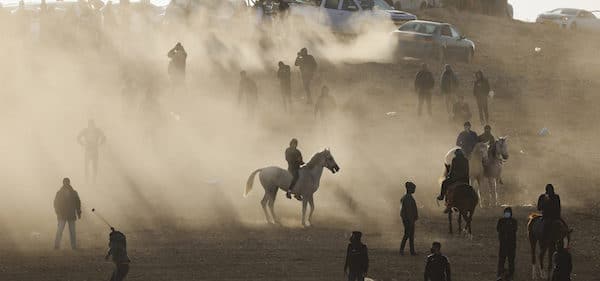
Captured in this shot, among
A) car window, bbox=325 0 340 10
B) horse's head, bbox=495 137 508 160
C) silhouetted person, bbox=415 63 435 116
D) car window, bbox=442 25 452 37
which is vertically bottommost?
horse's head, bbox=495 137 508 160

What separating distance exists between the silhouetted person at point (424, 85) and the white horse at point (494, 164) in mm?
11014

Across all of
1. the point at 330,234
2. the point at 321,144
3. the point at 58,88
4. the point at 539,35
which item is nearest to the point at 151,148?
the point at 321,144

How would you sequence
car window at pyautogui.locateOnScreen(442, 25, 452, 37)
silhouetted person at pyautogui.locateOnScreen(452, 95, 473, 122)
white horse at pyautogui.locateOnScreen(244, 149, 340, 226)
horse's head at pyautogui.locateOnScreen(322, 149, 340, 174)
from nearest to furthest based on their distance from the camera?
horse's head at pyautogui.locateOnScreen(322, 149, 340, 174) < white horse at pyautogui.locateOnScreen(244, 149, 340, 226) < silhouetted person at pyautogui.locateOnScreen(452, 95, 473, 122) < car window at pyautogui.locateOnScreen(442, 25, 452, 37)

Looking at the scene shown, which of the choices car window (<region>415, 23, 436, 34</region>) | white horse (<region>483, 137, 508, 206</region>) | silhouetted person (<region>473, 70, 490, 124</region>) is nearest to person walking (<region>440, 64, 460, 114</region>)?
silhouetted person (<region>473, 70, 490, 124</region>)

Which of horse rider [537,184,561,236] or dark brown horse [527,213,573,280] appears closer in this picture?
horse rider [537,184,561,236]

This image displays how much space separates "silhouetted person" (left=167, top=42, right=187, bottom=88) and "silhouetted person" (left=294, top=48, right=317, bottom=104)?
3.86m

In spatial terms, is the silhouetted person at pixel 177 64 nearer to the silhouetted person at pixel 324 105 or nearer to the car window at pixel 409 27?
the silhouetted person at pixel 324 105

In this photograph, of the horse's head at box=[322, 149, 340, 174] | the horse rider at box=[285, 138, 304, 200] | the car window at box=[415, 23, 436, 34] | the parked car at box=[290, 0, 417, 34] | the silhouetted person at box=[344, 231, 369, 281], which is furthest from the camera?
the parked car at box=[290, 0, 417, 34]

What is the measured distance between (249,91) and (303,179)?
14.5 meters

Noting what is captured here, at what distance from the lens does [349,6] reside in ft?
223

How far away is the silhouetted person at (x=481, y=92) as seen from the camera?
2017 inches

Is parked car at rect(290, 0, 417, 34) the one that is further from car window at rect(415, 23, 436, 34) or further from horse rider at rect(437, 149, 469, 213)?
horse rider at rect(437, 149, 469, 213)

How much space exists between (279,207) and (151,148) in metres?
10.6

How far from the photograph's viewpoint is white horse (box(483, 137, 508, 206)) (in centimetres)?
4125
